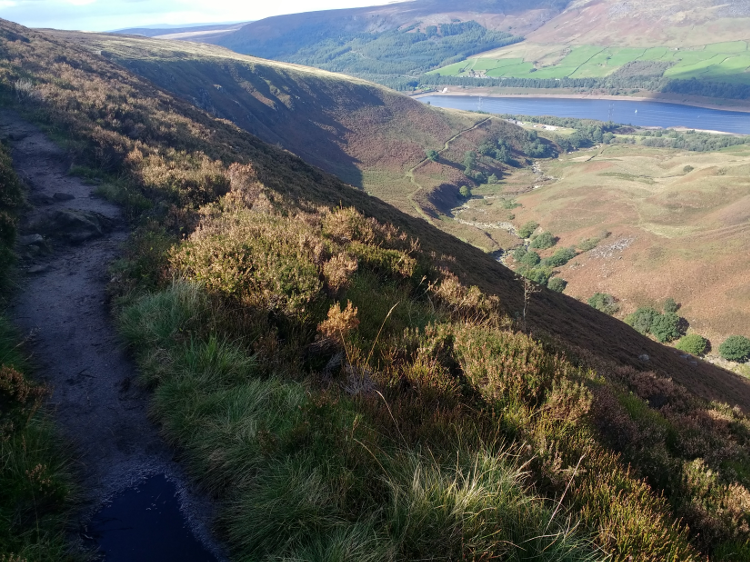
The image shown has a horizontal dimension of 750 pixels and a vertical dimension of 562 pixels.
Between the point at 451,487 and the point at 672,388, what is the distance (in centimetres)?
840

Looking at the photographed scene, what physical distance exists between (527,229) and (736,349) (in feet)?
120

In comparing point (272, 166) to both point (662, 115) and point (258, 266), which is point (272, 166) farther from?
point (662, 115)

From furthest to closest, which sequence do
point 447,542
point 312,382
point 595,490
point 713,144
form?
point 713,144
point 312,382
point 595,490
point 447,542

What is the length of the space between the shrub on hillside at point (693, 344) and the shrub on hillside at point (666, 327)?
1.06m

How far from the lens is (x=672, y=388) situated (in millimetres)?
8875

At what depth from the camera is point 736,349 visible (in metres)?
41.0

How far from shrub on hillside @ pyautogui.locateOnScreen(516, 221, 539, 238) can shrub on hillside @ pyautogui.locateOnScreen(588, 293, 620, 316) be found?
21.6 metres

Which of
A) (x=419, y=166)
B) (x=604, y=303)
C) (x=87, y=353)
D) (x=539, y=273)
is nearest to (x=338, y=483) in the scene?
(x=87, y=353)

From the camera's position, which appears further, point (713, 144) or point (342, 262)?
point (713, 144)

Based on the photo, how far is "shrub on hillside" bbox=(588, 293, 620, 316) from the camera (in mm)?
51781

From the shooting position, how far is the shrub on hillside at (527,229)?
72.5 meters

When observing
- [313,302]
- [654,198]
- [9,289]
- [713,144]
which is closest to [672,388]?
[313,302]

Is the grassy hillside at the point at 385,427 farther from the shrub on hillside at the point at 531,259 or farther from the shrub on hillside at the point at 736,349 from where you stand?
the shrub on hillside at the point at 531,259

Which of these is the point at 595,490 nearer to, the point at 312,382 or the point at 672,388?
the point at 312,382
